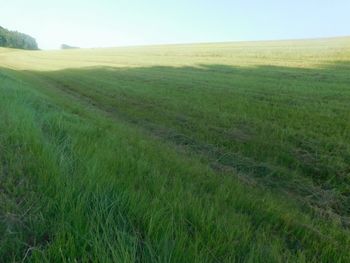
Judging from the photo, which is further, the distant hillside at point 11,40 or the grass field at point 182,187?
the distant hillside at point 11,40

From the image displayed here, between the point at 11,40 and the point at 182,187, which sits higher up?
the point at 11,40

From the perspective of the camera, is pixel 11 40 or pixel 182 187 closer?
pixel 182 187

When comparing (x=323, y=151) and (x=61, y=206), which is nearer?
(x=61, y=206)

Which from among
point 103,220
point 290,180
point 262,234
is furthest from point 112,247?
point 290,180

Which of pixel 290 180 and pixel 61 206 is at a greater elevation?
pixel 61 206

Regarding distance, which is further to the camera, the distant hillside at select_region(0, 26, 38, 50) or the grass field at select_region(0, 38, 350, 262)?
the distant hillside at select_region(0, 26, 38, 50)

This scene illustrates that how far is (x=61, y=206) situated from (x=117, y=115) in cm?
961

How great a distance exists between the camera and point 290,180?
6.25 meters

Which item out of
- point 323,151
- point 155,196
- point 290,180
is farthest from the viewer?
point 323,151

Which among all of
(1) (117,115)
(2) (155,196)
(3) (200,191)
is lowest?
(1) (117,115)

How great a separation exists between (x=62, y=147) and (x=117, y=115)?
7789 millimetres

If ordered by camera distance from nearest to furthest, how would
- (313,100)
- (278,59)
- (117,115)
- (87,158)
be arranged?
(87,158) < (117,115) < (313,100) < (278,59)

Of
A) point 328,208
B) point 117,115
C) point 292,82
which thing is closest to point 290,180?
point 328,208

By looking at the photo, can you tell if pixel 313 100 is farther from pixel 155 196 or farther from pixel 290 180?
pixel 155 196
